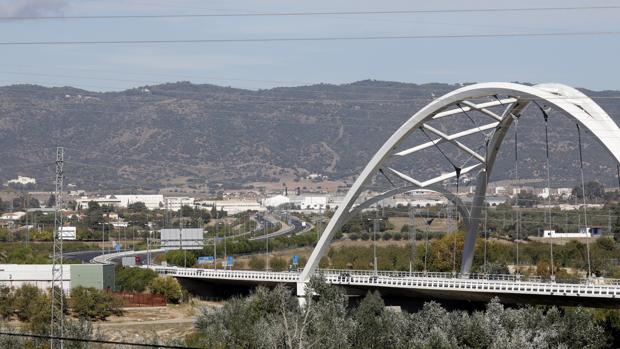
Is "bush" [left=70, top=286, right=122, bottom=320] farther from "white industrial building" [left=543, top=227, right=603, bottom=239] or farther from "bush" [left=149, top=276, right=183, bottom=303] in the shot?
Result: "white industrial building" [left=543, top=227, right=603, bottom=239]

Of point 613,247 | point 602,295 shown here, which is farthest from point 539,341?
point 613,247

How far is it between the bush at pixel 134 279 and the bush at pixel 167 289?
4.67ft

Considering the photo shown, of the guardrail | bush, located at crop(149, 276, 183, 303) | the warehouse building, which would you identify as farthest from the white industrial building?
the warehouse building

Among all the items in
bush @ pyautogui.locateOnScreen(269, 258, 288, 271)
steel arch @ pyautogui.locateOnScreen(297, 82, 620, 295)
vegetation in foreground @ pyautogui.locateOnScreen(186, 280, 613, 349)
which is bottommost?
vegetation in foreground @ pyautogui.locateOnScreen(186, 280, 613, 349)

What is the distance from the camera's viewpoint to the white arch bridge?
247ft

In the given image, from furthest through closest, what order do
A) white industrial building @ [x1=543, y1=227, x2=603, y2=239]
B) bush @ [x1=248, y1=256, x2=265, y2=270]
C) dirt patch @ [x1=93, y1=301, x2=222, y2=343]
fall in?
1. white industrial building @ [x1=543, y1=227, x2=603, y2=239]
2. bush @ [x1=248, y1=256, x2=265, y2=270]
3. dirt patch @ [x1=93, y1=301, x2=222, y2=343]

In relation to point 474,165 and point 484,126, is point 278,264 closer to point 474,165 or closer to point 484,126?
point 474,165

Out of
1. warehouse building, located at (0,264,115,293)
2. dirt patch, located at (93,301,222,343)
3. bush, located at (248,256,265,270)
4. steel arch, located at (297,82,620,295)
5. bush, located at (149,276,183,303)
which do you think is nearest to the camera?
steel arch, located at (297,82,620,295)

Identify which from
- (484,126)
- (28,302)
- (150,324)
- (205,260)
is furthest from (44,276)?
(205,260)

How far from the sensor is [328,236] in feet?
314

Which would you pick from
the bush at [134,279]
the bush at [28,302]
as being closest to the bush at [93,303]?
the bush at [28,302]

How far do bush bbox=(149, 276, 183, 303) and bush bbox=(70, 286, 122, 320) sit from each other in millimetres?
9213

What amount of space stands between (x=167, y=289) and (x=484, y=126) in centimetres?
3113

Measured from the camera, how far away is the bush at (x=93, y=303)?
90.2m
